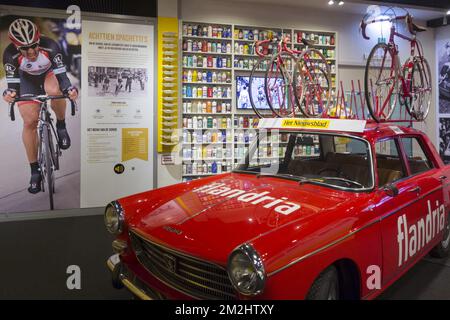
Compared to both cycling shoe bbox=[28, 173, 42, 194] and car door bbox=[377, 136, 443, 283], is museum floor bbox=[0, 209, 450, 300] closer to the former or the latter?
car door bbox=[377, 136, 443, 283]

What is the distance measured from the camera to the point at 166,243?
1913 millimetres

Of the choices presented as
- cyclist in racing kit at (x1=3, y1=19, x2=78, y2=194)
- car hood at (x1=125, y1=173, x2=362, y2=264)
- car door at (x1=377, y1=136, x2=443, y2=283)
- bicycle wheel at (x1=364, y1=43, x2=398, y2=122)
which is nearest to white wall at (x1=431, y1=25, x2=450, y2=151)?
bicycle wheel at (x1=364, y1=43, x2=398, y2=122)

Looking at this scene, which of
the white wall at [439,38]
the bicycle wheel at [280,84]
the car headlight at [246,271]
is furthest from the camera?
the white wall at [439,38]

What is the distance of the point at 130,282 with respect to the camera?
2102 mm

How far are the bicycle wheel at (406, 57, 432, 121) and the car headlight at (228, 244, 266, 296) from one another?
10.2ft

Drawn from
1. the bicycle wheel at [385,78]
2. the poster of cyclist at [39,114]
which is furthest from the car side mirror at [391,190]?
the poster of cyclist at [39,114]

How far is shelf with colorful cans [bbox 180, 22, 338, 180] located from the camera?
5816mm

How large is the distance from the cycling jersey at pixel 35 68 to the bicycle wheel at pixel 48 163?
611 mm

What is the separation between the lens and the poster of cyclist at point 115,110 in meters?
5.36

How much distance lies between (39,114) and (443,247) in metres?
5.18

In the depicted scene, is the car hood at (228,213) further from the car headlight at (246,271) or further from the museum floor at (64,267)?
the museum floor at (64,267)
